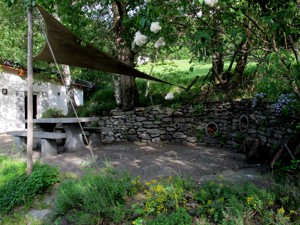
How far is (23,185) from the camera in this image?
3.38 metres

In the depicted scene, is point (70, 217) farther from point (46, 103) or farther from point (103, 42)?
point (46, 103)

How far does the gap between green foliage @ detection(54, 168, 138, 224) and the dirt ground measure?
39 cm

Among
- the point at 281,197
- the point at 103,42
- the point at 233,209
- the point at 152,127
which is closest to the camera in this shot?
the point at 233,209

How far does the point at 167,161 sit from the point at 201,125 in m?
1.80

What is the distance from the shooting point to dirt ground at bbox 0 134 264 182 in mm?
3648

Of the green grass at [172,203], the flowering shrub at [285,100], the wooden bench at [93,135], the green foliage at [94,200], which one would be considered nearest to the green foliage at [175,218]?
the green grass at [172,203]

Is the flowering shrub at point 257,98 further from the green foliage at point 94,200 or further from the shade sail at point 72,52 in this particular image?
the green foliage at point 94,200

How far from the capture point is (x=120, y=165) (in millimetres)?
4293

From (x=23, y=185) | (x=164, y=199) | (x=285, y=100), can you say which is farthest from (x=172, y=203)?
(x=285, y=100)

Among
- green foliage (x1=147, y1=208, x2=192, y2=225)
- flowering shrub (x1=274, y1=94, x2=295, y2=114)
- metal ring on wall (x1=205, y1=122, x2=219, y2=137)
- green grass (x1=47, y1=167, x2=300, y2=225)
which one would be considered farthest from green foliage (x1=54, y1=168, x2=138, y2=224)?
metal ring on wall (x1=205, y1=122, x2=219, y2=137)

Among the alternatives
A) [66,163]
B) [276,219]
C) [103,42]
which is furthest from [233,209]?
[103,42]

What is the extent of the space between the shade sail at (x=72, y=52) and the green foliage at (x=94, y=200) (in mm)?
1520

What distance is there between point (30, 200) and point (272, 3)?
3.31m

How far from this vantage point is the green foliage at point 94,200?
255cm
